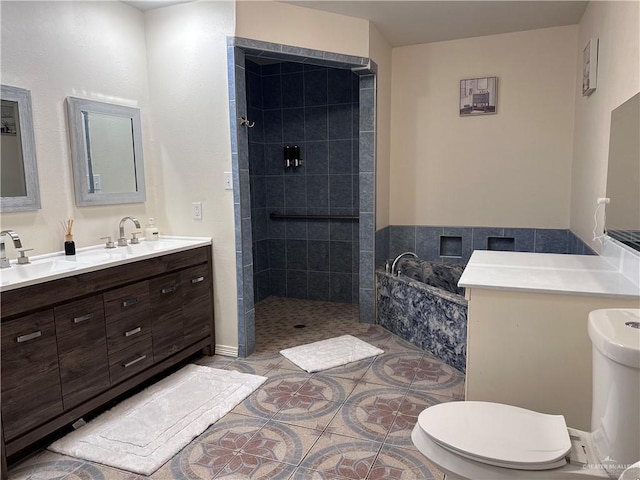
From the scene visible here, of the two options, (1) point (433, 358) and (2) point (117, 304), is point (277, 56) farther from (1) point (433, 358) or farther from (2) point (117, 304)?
(1) point (433, 358)

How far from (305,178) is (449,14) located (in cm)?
193

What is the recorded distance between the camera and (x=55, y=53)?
2.48 m

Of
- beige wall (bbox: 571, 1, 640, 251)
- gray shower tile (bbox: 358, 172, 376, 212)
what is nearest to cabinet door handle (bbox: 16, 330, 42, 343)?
gray shower tile (bbox: 358, 172, 376, 212)

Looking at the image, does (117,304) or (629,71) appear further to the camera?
(117,304)

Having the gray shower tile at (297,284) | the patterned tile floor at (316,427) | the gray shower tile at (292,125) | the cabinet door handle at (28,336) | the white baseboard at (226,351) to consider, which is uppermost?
the gray shower tile at (292,125)

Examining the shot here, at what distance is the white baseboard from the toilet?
6.10 ft

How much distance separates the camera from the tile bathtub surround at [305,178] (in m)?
4.23

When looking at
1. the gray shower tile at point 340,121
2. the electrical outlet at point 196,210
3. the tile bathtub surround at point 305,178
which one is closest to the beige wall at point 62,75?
the electrical outlet at point 196,210

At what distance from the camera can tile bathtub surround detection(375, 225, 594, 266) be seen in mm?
3664

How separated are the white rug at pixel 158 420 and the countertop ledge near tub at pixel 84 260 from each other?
78 centimetres

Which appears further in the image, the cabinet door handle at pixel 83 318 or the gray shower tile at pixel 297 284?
the gray shower tile at pixel 297 284

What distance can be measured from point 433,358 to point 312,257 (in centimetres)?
183

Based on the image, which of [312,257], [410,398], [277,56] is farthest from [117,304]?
[312,257]

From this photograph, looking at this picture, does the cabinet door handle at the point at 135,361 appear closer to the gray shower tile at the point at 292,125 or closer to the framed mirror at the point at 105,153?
the framed mirror at the point at 105,153
